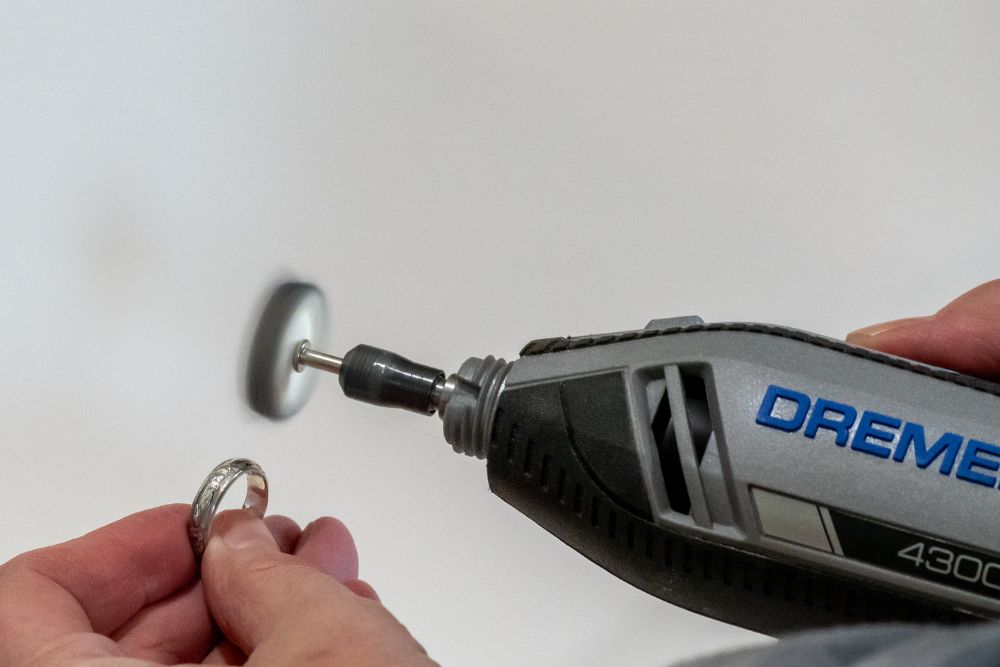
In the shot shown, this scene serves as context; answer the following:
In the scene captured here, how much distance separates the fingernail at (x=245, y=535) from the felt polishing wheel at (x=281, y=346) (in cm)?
14

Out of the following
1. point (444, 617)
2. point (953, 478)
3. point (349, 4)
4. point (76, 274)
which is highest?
point (349, 4)

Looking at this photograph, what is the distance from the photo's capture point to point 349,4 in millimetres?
500

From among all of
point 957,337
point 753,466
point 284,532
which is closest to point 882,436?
point 753,466

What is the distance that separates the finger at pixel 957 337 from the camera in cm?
47

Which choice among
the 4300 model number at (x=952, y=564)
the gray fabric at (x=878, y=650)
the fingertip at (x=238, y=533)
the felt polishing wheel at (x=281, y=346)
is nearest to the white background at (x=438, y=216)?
the felt polishing wheel at (x=281, y=346)

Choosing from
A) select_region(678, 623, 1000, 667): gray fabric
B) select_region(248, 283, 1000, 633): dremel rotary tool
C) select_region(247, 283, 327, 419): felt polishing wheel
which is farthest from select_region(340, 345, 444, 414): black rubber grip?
select_region(678, 623, 1000, 667): gray fabric

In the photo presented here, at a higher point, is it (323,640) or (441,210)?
(441,210)

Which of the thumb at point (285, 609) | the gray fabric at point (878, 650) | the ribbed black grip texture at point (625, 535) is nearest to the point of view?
the gray fabric at point (878, 650)

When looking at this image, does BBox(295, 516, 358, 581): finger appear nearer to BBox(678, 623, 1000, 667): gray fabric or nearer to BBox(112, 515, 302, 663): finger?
BBox(112, 515, 302, 663): finger

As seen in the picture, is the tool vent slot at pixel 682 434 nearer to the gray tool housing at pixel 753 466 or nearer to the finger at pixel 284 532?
the gray tool housing at pixel 753 466

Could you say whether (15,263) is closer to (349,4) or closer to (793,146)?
(349,4)

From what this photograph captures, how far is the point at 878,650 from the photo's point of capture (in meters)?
0.17

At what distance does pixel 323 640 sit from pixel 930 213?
52cm

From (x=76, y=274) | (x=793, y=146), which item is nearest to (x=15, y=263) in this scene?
(x=76, y=274)
